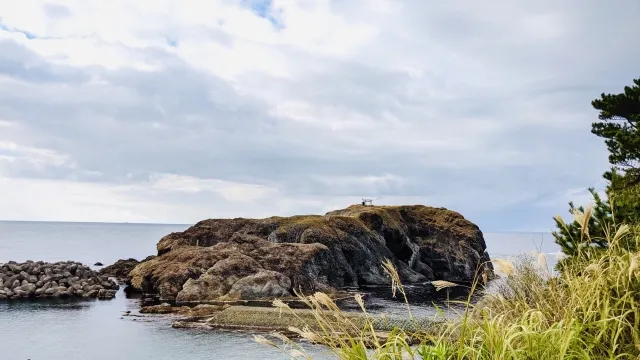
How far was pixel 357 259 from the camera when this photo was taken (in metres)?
45.8

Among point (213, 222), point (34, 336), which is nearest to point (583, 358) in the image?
point (34, 336)

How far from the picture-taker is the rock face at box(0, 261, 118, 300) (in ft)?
104

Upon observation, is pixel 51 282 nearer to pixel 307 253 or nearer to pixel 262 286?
pixel 262 286

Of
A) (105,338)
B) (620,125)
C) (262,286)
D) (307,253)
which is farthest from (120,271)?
(620,125)

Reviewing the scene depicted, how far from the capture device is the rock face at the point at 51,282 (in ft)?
104

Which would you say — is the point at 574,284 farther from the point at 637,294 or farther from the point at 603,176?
the point at 603,176

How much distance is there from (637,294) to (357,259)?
131 ft

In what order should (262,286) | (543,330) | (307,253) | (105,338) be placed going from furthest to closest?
(307,253) < (262,286) < (105,338) < (543,330)

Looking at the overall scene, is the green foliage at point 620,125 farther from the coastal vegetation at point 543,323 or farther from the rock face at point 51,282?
the rock face at point 51,282

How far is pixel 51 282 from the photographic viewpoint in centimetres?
3325

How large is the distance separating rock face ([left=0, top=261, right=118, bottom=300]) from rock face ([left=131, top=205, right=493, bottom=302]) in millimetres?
2989

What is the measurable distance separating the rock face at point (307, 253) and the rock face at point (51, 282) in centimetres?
299

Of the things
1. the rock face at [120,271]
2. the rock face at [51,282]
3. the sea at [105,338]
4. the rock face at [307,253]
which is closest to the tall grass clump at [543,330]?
the sea at [105,338]

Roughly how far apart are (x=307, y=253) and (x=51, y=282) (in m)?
15.7
